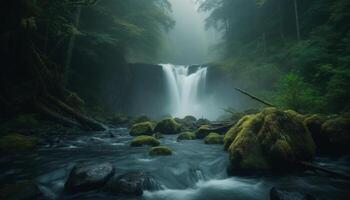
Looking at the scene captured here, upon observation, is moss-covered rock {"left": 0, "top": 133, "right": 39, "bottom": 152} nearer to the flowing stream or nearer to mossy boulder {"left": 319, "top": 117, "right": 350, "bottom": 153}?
the flowing stream

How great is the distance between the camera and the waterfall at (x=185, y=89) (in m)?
26.6

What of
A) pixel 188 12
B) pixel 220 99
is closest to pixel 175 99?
pixel 220 99

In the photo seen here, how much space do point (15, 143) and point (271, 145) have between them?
7.58 metres

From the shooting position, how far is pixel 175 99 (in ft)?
91.5

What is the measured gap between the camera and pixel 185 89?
1085 inches

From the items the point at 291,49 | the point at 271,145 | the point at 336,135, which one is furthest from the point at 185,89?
the point at 271,145

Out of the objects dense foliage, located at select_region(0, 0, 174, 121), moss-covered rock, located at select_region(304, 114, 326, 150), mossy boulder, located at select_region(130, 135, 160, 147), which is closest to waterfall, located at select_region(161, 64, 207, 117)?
dense foliage, located at select_region(0, 0, 174, 121)

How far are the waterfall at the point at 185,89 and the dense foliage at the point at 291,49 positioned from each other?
11.9ft

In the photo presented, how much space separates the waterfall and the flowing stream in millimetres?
17334

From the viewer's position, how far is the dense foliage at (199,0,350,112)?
36.0ft

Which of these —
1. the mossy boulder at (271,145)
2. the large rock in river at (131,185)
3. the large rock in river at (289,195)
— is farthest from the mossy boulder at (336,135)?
the large rock in river at (131,185)

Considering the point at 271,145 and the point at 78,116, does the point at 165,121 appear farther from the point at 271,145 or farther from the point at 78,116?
the point at 271,145

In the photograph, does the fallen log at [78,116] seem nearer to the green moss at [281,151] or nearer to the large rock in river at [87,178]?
the large rock in river at [87,178]

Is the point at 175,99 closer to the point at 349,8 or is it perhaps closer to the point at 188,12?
the point at 349,8
